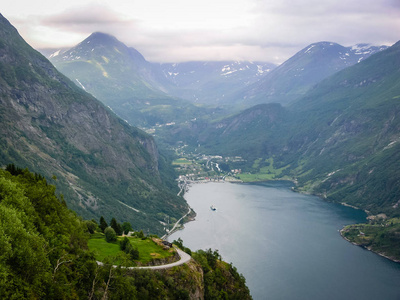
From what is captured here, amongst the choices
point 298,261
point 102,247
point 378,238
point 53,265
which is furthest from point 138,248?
point 378,238

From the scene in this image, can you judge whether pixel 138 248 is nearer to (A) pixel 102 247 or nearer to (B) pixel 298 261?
(A) pixel 102 247

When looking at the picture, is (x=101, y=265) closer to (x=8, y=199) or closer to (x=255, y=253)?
(x=8, y=199)

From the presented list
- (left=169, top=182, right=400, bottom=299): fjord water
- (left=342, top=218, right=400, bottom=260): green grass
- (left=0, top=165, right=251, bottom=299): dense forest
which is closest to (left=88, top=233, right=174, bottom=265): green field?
(left=0, top=165, right=251, bottom=299): dense forest

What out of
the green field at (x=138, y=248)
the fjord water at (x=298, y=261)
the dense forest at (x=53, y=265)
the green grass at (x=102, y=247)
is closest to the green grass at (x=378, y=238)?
the fjord water at (x=298, y=261)

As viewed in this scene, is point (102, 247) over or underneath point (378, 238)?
over

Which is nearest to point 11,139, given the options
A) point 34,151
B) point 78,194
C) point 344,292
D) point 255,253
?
point 34,151

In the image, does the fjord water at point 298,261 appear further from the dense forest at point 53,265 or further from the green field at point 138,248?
the dense forest at point 53,265

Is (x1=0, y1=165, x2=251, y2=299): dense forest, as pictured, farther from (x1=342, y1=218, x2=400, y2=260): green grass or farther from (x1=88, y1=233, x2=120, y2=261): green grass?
(x1=342, y1=218, x2=400, y2=260): green grass

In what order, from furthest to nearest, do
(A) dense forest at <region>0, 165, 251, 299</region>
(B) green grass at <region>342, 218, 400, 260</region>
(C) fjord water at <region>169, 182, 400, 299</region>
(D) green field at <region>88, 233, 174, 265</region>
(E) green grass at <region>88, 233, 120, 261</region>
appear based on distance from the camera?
(B) green grass at <region>342, 218, 400, 260</region>
(C) fjord water at <region>169, 182, 400, 299</region>
(D) green field at <region>88, 233, 174, 265</region>
(E) green grass at <region>88, 233, 120, 261</region>
(A) dense forest at <region>0, 165, 251, 299</region>
